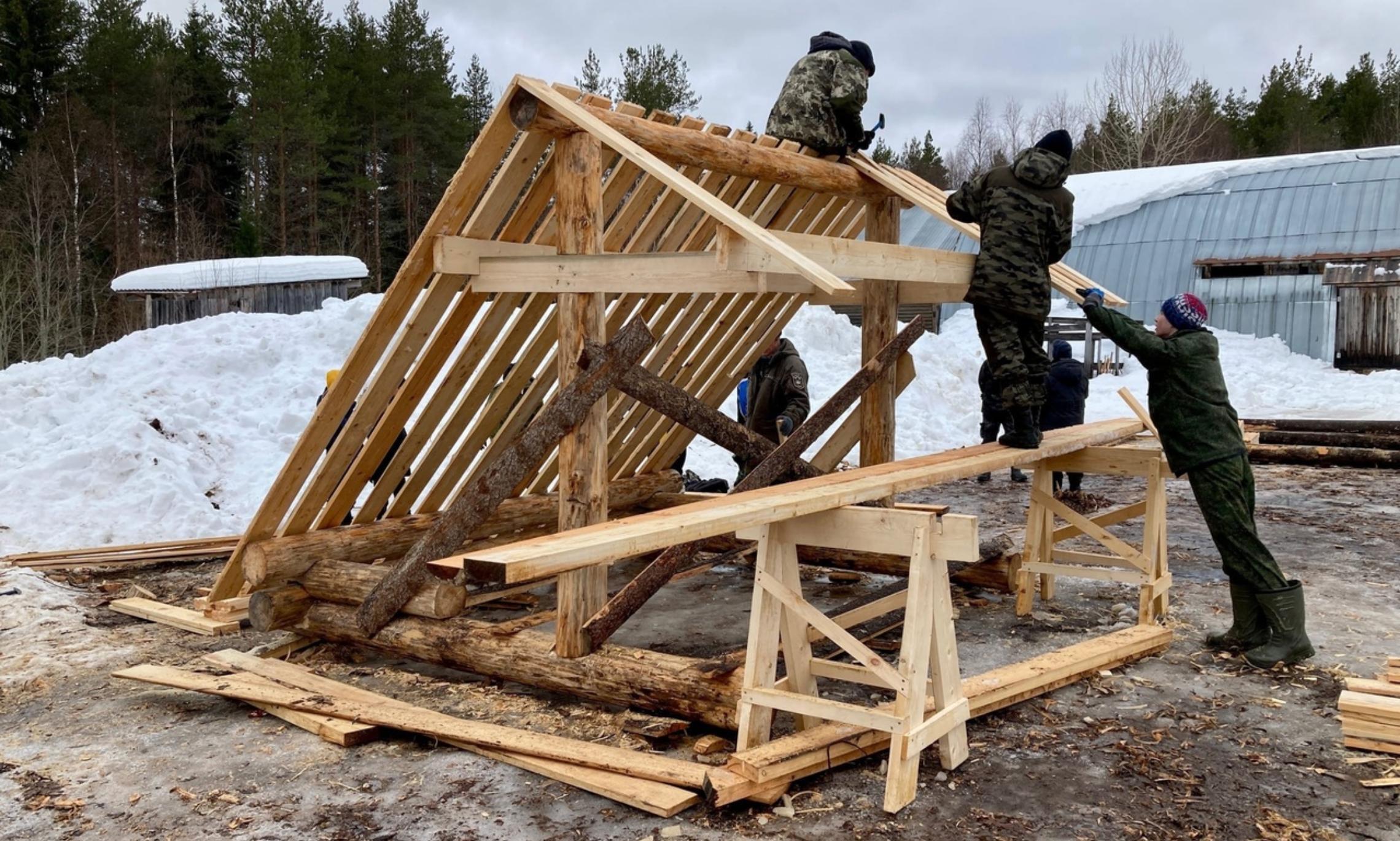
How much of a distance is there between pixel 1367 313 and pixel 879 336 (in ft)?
60.3

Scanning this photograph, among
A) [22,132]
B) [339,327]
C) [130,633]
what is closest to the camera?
[130,633]

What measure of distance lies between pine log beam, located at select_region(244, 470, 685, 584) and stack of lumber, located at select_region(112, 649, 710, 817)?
1.82 feet

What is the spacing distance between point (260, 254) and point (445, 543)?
25017 mm

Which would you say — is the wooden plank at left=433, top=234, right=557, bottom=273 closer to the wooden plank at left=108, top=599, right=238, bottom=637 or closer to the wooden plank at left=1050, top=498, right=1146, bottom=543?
the wooden plank at left=108, top=599, right=238, bottom=637

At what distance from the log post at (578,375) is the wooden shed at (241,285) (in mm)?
16273

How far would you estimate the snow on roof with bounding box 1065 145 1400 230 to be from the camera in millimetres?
25922

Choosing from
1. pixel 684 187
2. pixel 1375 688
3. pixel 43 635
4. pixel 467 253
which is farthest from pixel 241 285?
pixel 1375 688

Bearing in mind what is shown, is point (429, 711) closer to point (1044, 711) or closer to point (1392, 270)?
point (1044, 711)

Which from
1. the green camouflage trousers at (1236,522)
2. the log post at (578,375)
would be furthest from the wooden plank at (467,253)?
the green camouflage trousers at (1236,522)

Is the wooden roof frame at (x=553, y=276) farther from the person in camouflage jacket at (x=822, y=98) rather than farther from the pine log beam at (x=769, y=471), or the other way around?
the pine log beam at (x=769, y=471)

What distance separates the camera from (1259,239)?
79.6 feet

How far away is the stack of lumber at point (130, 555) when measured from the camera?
857cm

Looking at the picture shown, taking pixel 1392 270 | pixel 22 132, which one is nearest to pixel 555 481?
pixel 1392 270

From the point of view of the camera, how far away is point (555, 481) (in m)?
9.06
